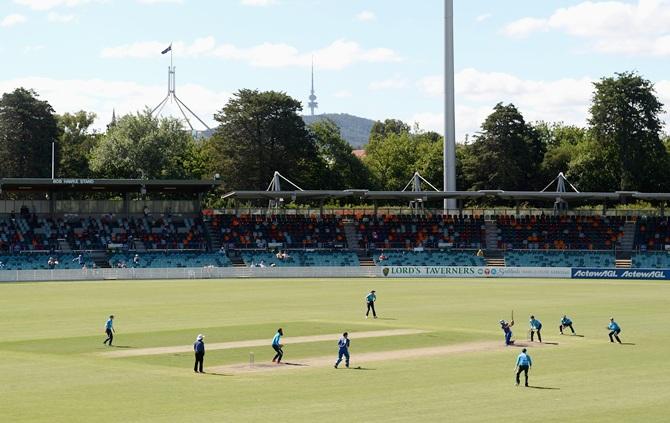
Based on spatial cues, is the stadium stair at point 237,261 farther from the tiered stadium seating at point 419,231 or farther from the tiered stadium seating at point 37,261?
the tiered stadium seating at point 419,231

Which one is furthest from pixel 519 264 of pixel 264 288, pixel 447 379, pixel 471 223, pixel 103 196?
pixel 447 379

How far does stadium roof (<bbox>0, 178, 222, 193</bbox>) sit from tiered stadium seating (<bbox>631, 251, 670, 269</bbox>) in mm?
38441

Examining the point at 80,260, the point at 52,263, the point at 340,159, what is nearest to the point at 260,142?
the point at 340,159

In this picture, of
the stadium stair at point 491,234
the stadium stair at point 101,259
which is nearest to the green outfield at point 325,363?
the stadium stair at point 101,259

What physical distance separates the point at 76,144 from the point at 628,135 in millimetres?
76370

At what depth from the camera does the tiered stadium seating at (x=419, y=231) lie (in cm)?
10712

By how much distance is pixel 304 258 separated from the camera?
3969 inches

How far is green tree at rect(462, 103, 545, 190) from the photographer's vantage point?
143 meters

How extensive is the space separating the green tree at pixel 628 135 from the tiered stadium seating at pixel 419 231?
35.9 meters

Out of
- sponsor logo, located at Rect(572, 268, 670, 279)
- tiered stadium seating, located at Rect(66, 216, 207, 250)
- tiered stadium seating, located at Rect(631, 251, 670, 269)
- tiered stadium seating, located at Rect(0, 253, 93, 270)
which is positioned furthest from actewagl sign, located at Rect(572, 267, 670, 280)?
tiered stadium seating, located at Rect(0, 253, 93, 270)

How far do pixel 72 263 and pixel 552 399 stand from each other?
6933 centimetres

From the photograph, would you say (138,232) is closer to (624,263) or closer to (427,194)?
(427,194)

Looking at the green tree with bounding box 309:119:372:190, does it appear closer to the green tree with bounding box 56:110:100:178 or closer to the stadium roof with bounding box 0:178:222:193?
the green tree with bounding box 56:110:100:178

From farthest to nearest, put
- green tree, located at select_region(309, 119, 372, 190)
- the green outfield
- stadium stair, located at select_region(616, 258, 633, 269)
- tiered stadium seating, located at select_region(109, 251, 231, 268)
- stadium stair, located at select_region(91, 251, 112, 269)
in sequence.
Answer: green tree, located at select_region(309, 119, 372, 190) < stadium stair, located at select_region(616, 258, 633, 269) < tiered stadium seating, located at select_region(109, 251, 231, 268) < stadium stair, located at select_region(91, 251, 112, 269) < the green outfield
